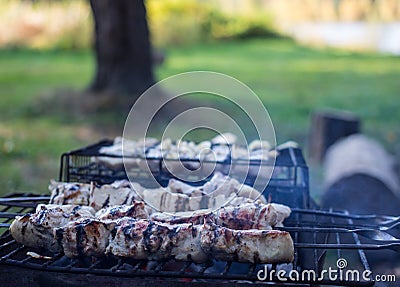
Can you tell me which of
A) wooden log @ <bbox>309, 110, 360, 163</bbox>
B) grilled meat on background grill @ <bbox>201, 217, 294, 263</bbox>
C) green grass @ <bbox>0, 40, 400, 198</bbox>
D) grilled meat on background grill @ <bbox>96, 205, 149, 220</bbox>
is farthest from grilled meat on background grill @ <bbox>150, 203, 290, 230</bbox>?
wooden log @ <bbox>309, 110, 360, 163</bbox>

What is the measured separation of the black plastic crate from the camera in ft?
9.59

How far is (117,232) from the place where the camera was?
7.17 ft

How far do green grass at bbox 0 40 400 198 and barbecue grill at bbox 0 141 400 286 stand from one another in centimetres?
268

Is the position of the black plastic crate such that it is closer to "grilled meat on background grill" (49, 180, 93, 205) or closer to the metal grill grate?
the metal grill grate

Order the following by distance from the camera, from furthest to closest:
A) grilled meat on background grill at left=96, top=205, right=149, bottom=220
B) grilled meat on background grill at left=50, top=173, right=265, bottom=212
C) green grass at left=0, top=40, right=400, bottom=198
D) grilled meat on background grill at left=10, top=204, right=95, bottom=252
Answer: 1. green grass at left=0, top=40, right=400, bottom=198
2. grilled meat on background grill at left=50, top=173, right=265, bottom=212
3. grilled meat on background grill at left=96, top=205, right=149, bottom=220
4. grilled meat on background grill at left=10, top=204, right=95, bottom=252

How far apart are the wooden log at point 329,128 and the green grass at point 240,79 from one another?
0.77 m

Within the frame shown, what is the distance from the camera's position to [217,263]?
2.59 metres

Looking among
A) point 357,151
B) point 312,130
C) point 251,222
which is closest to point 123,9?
point 312,130

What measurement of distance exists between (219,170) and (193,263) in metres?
0.95

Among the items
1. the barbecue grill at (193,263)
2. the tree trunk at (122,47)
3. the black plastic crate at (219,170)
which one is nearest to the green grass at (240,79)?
the tree trunk at (122,47)

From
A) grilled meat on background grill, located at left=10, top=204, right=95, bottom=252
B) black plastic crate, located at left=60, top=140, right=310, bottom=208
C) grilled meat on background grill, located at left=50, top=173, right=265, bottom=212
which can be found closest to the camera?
grilled meat on background grill, located at left=10, top=204, right=95, bottom=252

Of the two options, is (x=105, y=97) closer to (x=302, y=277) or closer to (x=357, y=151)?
(x=357, y=151)

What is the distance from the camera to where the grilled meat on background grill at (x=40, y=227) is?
227 cm

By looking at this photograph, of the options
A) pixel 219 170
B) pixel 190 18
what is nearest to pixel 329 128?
pixel 219 170
